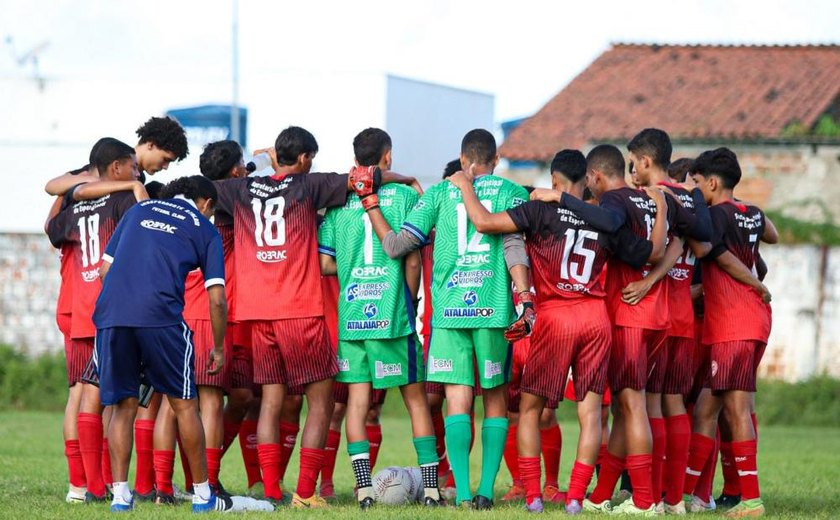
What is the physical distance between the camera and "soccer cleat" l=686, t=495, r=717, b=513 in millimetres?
9984

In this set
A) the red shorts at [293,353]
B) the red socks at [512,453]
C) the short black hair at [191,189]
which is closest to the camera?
the short black hair at [191,189]

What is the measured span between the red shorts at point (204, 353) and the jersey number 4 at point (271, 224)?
76 centimetres

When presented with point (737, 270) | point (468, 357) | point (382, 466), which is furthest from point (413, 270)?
point (382, 466)

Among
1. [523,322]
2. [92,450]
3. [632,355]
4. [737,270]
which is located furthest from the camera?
[737,270]

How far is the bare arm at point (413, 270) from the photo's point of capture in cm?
970

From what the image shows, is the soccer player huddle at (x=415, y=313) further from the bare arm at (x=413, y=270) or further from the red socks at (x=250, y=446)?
the red socks at (x=250, y=446)

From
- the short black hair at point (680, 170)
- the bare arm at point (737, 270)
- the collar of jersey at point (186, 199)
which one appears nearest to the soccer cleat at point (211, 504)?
the collar of jersey at point (186, 199)

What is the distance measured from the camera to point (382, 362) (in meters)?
9.60

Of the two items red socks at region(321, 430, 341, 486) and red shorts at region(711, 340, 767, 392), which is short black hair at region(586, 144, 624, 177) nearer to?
red shorts at region(711, 340, 767, 392)

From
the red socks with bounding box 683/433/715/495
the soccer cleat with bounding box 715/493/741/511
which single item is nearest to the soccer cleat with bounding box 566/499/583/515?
the red socks with bounding box 683/433/715/495

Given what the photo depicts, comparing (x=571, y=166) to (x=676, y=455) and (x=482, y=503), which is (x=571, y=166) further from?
(x=482, y=503)

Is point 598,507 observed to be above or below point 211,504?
below

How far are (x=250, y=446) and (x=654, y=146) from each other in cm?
409

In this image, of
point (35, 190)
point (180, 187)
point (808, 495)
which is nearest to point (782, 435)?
point (808, 495)
